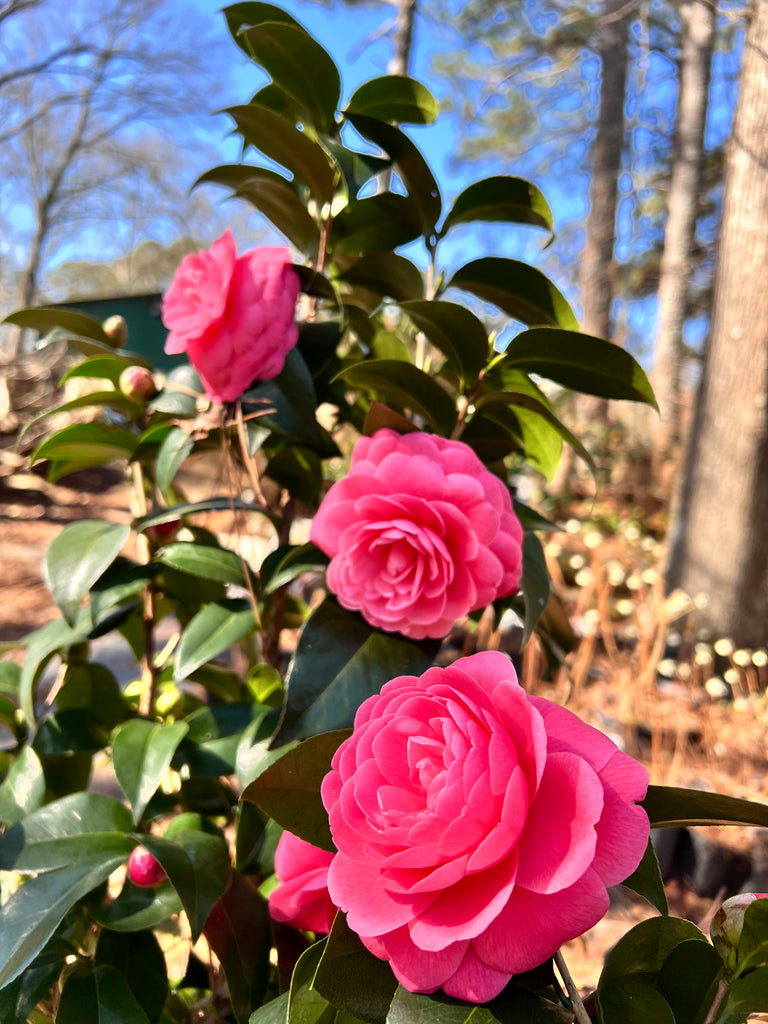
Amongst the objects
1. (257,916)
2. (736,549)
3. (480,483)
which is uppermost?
(480,483)

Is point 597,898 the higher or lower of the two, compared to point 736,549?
higher

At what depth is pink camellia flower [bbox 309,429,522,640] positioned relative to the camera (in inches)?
18.9

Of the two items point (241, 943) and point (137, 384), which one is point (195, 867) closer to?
point (241, 943)

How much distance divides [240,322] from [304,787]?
0.38 meters

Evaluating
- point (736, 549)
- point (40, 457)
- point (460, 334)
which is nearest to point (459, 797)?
point (460, 334)

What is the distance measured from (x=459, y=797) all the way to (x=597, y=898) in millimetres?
70

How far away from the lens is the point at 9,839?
52 cm

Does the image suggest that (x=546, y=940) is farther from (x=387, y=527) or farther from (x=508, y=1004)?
(x=387, y=527)

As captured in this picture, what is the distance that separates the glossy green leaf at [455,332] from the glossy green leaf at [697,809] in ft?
1.21

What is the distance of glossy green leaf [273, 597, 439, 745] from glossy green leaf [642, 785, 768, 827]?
0.19 metres

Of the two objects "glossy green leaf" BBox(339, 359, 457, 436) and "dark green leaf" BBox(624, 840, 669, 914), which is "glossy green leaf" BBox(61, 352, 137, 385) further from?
"dark green leaf" BBox(624, 840, 669, 914)

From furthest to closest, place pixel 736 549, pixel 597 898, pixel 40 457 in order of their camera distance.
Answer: pixel 736 549 < pixel 40 457 < pixel 597 898

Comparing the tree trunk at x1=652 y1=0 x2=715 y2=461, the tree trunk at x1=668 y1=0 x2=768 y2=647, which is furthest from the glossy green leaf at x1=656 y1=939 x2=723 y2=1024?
the tree trunk at x1=652 y1=0 x2=715 y2=461

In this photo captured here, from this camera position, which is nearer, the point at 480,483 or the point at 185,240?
the point at 480,483
